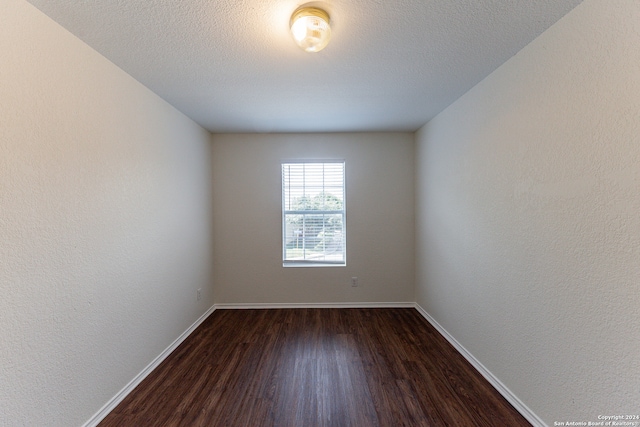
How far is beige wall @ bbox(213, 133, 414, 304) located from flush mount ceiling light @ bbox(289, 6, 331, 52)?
6.62ft

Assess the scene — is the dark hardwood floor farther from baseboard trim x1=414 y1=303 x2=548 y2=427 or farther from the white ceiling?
the white ceiling

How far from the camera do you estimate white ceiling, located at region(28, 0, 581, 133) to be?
127 cm

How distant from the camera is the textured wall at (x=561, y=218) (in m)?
1.10

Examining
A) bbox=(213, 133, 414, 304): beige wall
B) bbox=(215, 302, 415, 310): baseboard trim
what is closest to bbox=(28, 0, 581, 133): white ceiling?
bbox=(213, 133, 414, 304): beige wall

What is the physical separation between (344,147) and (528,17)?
2187mm

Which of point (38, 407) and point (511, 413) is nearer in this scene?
point (38, 407)

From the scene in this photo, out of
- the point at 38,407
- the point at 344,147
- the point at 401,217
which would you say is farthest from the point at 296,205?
the point at 38,407

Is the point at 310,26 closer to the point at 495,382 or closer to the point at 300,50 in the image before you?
the point at 300,50

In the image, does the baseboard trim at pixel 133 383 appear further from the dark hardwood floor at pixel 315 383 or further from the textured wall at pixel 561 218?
the textured wall at pixel 561 218

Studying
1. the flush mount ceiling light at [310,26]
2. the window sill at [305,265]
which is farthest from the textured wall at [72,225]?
the window sill at [305,265]

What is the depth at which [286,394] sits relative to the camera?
5.88ft

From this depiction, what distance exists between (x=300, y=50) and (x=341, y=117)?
1235 millimetres

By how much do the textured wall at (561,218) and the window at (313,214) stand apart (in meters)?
1.64

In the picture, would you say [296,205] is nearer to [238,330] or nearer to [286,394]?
[238,330]
